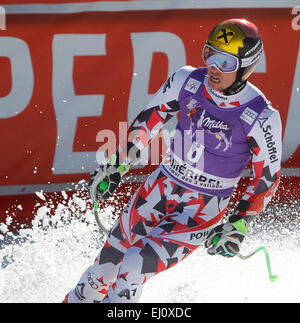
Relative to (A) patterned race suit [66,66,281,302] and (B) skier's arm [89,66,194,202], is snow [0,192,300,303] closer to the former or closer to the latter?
(A) patterned race suit [66,66,281,302]

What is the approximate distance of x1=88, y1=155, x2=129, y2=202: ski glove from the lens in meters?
3.68

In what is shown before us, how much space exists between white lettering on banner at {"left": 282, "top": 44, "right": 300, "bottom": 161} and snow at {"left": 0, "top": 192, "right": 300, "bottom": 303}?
0.91m

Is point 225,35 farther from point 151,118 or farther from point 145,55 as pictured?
point 145,55

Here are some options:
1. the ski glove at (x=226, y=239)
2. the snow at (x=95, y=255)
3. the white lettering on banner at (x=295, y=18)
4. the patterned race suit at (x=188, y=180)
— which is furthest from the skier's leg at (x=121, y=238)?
the white lettering on banner at (x=295, y=18)

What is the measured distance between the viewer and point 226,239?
333 centimetres

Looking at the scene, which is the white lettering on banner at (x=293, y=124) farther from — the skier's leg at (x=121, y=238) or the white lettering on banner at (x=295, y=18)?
the skier's leg at (x=121, y=238)

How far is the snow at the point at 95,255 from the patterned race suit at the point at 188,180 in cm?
85

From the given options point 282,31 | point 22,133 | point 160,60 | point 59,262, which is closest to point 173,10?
point 160,60

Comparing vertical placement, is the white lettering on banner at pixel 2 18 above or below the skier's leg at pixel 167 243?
above

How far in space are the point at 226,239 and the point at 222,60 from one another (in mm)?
959

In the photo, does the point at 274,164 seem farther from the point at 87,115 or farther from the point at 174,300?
the point at 87,115

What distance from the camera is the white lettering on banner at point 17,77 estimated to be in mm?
5332
